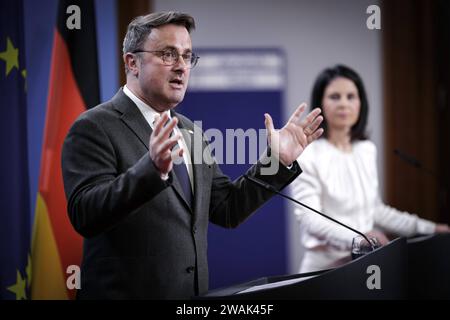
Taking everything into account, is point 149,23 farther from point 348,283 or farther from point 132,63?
point 348,283

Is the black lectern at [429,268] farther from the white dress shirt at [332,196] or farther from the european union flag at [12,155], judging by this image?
the european union flag at [12,155]

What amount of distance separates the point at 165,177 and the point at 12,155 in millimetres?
995

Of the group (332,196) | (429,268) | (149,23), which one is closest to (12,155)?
(149,23)

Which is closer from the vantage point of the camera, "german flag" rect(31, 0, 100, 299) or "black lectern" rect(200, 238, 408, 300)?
"black lectern" rect(200, 238, 408, 300)

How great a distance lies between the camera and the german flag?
2307 millimetres

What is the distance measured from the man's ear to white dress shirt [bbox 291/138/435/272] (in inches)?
35.3

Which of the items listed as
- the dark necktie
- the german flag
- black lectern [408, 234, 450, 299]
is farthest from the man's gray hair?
black lectern [408, 234, 450, 299]

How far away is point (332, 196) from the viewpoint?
2.22 meters

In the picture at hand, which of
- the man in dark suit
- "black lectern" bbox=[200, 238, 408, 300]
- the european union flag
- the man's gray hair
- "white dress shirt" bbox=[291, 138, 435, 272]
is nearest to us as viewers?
"black lectern" bbox=[200, 238, 408, 300]

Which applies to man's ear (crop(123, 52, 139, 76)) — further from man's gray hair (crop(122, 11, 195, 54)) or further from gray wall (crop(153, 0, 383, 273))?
gray wall (crop(153, 0, 383, 273))

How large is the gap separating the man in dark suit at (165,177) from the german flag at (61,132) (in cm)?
82

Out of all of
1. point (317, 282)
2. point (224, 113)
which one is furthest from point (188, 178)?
point (224, 113)

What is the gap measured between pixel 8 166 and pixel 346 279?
1358mm

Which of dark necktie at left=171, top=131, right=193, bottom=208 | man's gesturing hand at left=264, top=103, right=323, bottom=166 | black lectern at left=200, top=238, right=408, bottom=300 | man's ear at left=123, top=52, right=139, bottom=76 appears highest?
man's ear at left=123, top=52, right=139, bottom=76
